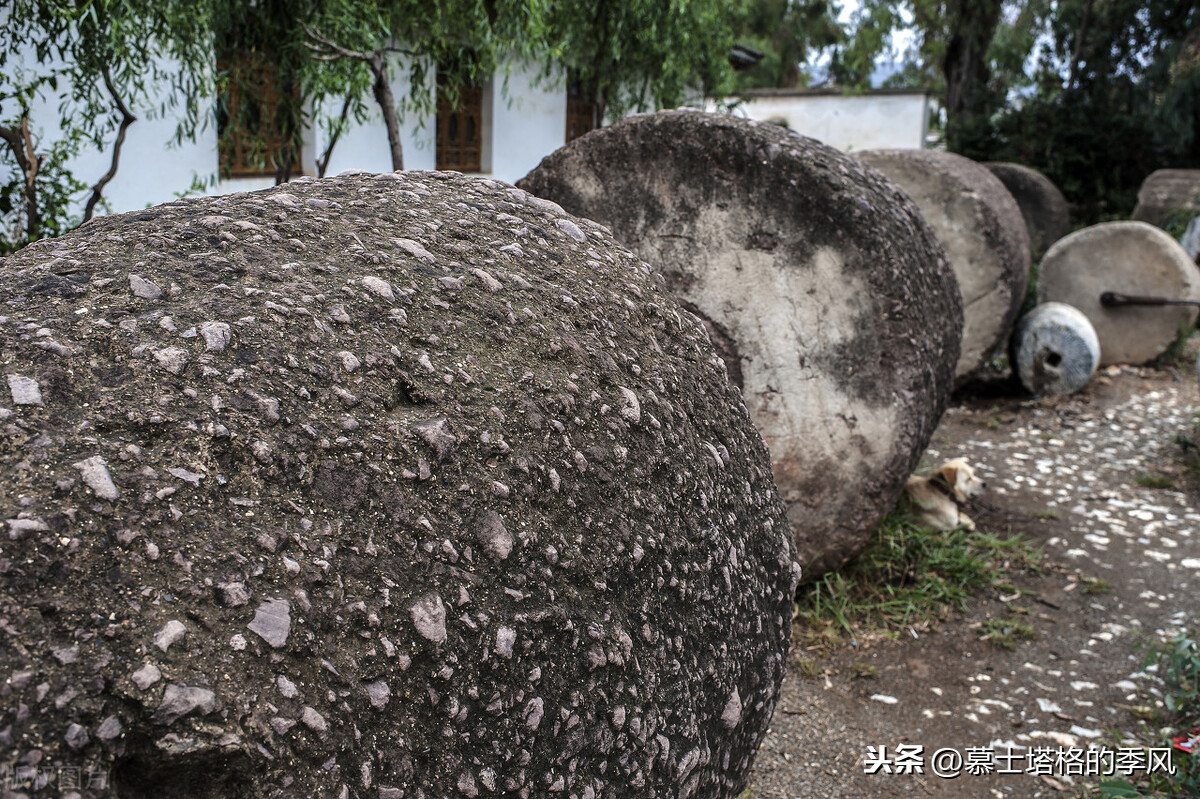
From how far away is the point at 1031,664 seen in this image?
3.28m

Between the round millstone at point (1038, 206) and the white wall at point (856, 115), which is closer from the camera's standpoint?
the round millstone at point (1038, 206)

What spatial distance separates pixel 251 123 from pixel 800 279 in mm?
4943

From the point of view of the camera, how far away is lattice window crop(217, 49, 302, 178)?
5.80m

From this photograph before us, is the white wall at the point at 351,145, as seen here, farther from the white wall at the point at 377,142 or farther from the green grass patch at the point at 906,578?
the green grass patch at the point at 906,578

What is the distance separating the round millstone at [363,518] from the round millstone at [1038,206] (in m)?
9.21

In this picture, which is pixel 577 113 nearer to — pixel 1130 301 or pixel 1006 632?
pixel 1130 301

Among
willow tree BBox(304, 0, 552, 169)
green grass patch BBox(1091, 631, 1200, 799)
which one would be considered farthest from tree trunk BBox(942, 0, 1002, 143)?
green grass patch BBox(1091, 631, 1200, 799)

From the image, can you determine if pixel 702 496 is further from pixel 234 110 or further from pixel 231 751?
pixel 234 110

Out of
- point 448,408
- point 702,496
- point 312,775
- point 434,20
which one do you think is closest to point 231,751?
point 312,775

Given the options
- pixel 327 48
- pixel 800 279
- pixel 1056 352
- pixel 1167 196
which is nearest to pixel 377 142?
pixel 327 48

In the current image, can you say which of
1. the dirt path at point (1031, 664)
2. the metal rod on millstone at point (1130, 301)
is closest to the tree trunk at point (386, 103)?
the dirt path at point (1031, 664)

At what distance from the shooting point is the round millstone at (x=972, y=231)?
589 cm

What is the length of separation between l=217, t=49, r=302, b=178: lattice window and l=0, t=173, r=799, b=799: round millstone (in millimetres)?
4821

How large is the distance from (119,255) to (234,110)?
648cm
